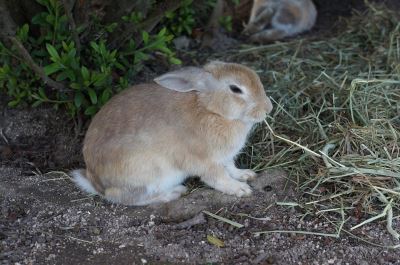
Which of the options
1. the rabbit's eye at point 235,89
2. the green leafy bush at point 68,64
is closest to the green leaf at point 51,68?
the green leafy bush at point 68,64

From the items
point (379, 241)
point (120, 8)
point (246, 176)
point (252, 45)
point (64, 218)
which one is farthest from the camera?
point (252, 45)

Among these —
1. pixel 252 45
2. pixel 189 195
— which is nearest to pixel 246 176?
pixel 189 195

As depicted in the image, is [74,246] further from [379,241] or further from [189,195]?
[379,241]

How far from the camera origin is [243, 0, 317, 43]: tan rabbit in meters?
7.15

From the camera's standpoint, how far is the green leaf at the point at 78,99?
197 inches

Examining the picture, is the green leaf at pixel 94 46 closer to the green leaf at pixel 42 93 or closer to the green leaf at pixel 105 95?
the green leaf at pixel 105 95

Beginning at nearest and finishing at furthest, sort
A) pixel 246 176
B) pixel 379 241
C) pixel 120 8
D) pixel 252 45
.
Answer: pixel 379 241 → pixel 246 176 → pixel 120 8 → pixel 252 45

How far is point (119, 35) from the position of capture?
5.36m

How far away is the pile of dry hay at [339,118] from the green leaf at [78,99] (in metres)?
1.35

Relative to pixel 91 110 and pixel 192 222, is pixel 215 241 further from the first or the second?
pixel 91 110

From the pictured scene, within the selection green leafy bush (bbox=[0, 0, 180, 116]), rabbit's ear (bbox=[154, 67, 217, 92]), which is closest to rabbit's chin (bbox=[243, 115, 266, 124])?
rabbit's ear (bbox=[154, 67, 217, 92])

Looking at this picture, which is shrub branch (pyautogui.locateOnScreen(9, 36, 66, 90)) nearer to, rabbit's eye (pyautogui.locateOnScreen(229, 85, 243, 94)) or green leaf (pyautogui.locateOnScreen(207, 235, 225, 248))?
rabbit's eye (pyautogui.locateOnScreen(229, 85, 243, 94))

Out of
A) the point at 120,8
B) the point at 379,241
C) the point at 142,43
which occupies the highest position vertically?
the point at 120,8

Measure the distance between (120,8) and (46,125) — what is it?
3.87ft
